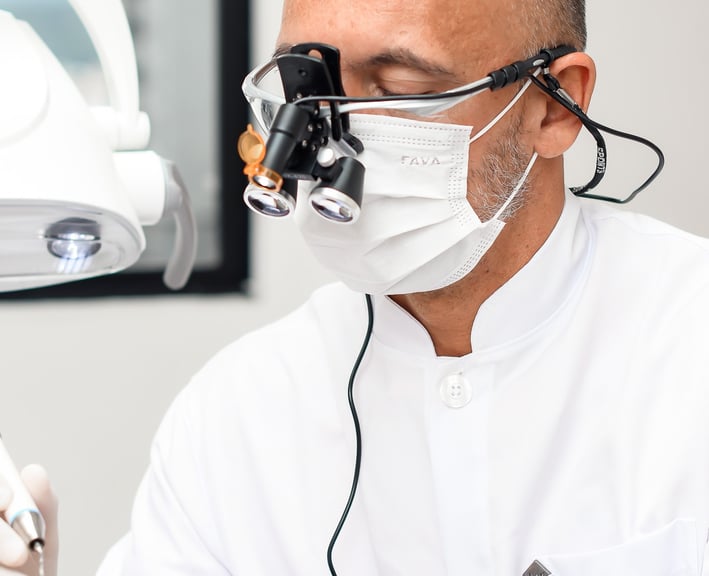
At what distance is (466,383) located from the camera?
1.31 meters

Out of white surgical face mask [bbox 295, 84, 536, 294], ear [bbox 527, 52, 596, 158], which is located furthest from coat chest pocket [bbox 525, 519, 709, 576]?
ear [bbox 527, 52, 596, 158]

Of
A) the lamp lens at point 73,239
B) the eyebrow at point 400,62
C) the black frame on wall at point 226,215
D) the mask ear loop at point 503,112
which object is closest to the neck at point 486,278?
the mask ear loop at point 503,112

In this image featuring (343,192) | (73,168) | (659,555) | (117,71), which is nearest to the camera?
(73,168)

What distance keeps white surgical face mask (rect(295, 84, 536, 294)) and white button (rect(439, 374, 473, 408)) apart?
14 centimetres

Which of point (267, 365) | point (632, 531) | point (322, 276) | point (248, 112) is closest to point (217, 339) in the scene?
point (322, 276)

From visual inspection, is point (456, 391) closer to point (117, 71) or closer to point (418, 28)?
point (418, 28)

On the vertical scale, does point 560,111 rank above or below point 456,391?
above

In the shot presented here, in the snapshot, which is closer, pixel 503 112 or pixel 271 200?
pixel 271 200

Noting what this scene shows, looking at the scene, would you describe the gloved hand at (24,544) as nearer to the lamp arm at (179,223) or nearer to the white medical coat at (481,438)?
the lamp arm at (179,223)

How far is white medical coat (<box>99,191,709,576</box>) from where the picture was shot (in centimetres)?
123

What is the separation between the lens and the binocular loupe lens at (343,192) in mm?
1051

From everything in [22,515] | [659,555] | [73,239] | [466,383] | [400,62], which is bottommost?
[659,555]

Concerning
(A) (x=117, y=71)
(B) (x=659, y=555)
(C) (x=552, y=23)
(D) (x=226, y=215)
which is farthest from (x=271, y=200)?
(D) (x=226, y=215)

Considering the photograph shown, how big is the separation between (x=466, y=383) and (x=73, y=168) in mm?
716
